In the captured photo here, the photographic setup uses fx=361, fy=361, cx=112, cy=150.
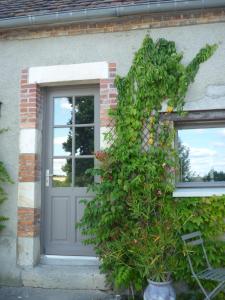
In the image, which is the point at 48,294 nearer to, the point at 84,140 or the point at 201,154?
the point at 84,140

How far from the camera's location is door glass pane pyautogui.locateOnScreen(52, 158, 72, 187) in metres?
5.17

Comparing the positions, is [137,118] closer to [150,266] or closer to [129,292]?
[150,266]

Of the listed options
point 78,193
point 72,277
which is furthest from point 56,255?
point 78,193

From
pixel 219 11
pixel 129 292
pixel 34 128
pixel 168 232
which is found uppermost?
pixel 219 11

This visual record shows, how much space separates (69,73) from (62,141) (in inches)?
38.5

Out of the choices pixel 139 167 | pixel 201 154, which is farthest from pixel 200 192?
pixel 139 167

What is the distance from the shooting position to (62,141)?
17.2ft

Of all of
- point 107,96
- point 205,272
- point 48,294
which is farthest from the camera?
point 107,96

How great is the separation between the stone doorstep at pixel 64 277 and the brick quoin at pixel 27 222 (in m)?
0.47

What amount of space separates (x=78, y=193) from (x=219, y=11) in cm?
307

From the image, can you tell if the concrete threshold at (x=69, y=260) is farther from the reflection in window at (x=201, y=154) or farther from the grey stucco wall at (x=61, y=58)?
the reflection in window at (x=201, y=154)

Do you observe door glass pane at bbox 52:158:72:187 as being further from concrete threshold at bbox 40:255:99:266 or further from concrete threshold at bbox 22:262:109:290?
concrete threshold at bbox 22:262:109:290

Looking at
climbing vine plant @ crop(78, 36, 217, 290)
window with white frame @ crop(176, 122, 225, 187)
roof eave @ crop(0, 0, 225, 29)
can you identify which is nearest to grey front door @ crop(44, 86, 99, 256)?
climbing vine plant @ crop(78, 36, 217, 290)

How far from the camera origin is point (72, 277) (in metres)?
4.71
